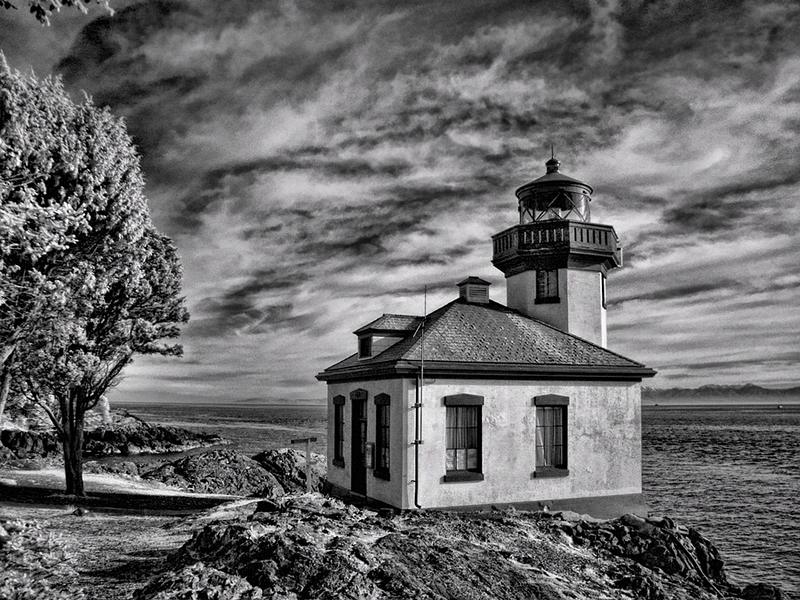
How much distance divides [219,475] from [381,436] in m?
17.8

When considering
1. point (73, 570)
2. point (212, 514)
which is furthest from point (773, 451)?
point (73, 570)

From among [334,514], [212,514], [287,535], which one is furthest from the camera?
[212,514]

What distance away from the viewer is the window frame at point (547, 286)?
2125 centimetres

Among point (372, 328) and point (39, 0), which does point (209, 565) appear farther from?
point (372, 328)

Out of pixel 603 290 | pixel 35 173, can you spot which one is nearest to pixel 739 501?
pixel 603 290

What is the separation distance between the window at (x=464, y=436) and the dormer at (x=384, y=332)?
3.04 m

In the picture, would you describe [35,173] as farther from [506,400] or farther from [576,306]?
[576,306]

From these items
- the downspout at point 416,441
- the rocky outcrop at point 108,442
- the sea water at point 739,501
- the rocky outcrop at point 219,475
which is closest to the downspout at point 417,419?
the downspout at point 416,441

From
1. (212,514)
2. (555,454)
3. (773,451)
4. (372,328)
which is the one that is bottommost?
(773,451)

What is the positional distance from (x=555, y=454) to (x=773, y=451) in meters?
56.9

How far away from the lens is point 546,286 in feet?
70.4

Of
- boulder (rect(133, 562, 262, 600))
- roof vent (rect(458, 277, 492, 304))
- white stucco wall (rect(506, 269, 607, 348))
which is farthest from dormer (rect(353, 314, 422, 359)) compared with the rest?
boulder (rect(133, 562, 262, 600))

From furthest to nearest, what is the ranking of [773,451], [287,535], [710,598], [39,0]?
[773,451], [710,598], [287,535], [39,0]

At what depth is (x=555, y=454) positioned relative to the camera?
1777cm
